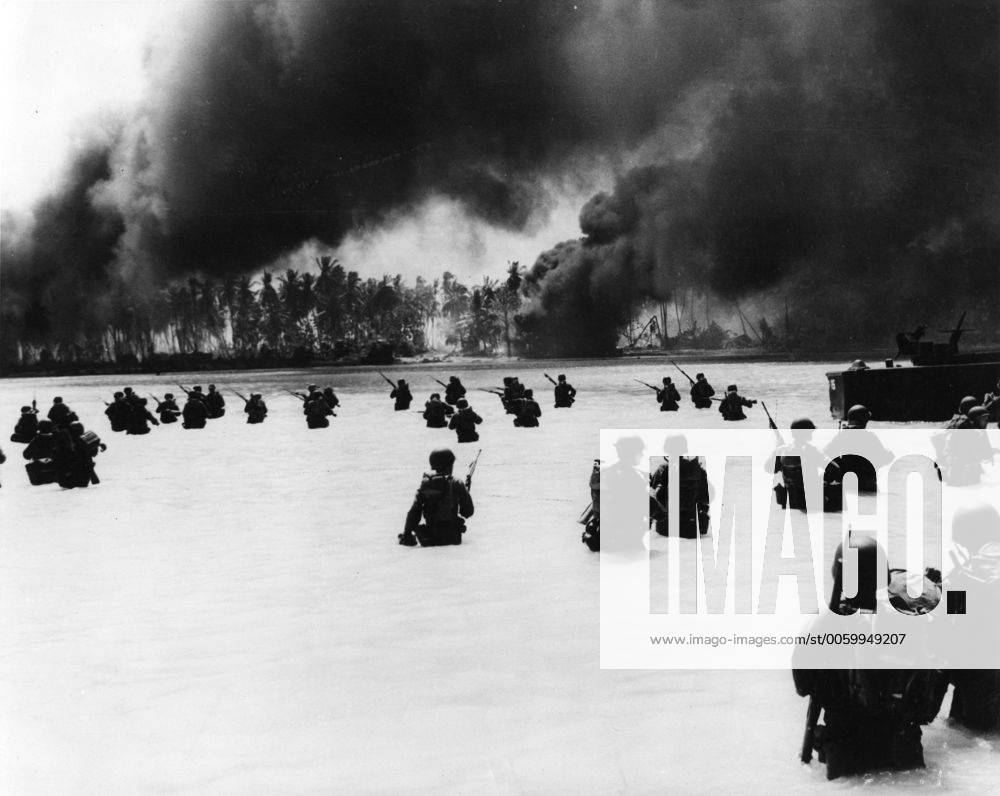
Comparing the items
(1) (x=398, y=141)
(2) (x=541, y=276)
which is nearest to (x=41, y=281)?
(1) (x=398, y=141)

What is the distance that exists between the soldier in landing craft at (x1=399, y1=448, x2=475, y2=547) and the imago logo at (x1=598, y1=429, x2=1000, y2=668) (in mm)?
1168

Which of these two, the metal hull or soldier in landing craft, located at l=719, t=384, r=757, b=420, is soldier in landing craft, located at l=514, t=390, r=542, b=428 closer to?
soldier in landing craft, located at l=719, t=384, r=757, b=420

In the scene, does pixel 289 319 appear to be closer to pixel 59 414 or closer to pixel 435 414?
pixel 435 414

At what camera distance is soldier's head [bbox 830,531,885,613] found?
324 cm

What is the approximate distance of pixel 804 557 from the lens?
668cm

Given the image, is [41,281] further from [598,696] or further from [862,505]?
[598,696]

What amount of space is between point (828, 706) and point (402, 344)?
5069 centimetres

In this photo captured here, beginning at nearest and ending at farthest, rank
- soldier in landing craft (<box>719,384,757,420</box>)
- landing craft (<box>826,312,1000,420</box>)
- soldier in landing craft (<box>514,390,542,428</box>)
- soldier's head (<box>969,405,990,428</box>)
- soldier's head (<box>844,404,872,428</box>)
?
1. soldier's head (<box>844,404,872,428</box>)
2. soldier's head (<box>969,405,990,428</box>)
3. landing craft (<box>826,312,1000,420</box>)
4. soldier in landing craft (<box>719,384,757,420</box>)
5. soldier in landing craft (<box>514,390,542,428</box>)

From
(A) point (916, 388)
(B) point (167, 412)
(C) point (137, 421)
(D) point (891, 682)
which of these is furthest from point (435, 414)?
(D) point (891, 682)

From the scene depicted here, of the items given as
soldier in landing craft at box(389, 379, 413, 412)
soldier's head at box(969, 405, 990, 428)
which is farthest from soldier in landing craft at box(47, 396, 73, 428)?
soldier's head at box(969, 405, 990, 428)

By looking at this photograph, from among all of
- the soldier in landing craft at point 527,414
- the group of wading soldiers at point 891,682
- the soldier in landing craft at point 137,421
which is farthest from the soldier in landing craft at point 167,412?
the group of wading soldiers at point 891,682

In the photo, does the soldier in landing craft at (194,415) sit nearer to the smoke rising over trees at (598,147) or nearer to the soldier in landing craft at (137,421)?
the soldier in landing craft at (137,421)

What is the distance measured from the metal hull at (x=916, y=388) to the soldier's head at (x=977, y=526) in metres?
14.2

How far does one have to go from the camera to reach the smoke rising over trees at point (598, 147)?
22.8 meters
